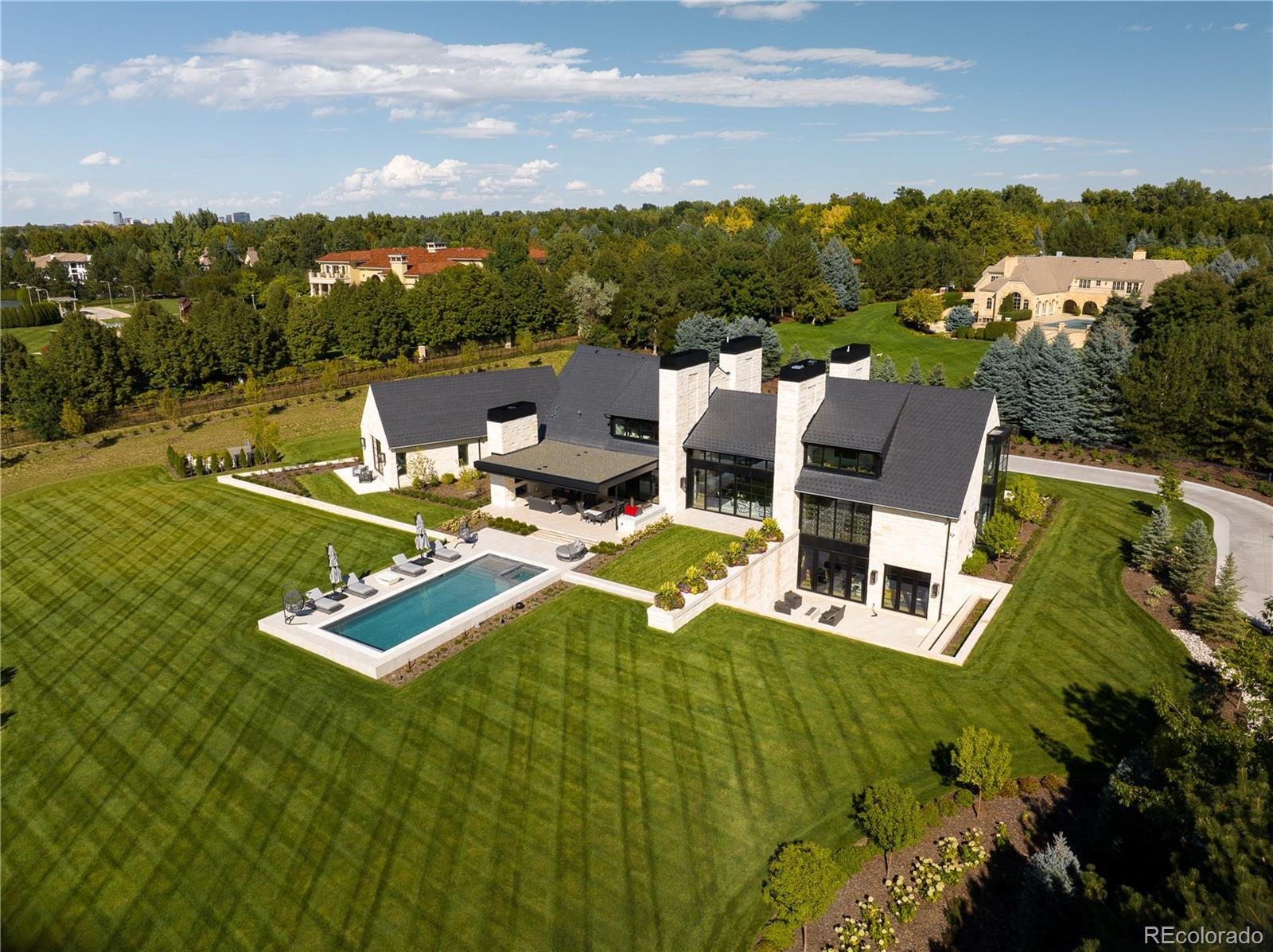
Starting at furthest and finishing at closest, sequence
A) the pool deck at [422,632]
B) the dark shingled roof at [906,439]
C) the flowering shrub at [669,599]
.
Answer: the dark shingled roof at [906,439], the flowering shrub at [669,599], the pool deck at [422,632]

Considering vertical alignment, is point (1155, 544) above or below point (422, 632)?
above

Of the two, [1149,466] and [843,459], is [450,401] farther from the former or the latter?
[1149,466]

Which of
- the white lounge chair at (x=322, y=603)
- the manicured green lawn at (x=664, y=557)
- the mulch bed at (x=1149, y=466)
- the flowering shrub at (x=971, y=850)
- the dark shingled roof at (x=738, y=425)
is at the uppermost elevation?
the dark shingled roof at (x=738, y=425)

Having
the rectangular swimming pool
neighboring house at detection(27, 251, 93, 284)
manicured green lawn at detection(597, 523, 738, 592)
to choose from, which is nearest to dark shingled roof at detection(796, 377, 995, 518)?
manicured green lawn at detection(597, 523, 738, 592)

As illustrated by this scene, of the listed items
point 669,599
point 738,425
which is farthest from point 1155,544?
point 669,599

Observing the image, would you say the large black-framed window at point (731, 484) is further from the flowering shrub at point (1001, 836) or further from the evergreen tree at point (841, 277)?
the evergreen tree at point (841, 277)

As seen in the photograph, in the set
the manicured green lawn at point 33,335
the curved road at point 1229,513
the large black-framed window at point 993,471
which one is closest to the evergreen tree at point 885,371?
the curved road at point 1229,513

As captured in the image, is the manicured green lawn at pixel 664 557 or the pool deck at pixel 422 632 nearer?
the pool deck at pixel 422 632
